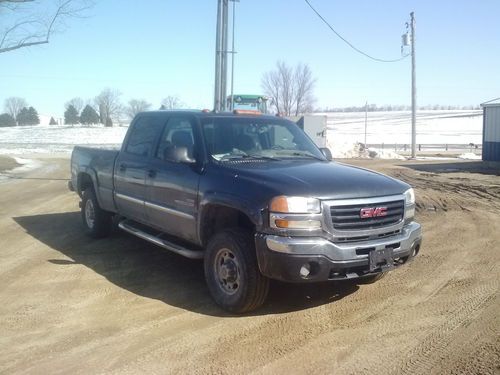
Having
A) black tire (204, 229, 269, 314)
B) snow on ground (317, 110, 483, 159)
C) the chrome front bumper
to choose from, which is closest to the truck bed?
black tire (204, 229, 269, 314)

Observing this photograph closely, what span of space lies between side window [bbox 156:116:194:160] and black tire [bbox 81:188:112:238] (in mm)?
2224

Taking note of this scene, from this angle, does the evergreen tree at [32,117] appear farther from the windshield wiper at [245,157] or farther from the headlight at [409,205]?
the headlight at [409,205]

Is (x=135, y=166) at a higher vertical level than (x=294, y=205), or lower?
higher

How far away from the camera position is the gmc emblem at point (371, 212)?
4.70 meters

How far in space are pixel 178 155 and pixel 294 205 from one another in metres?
1.51

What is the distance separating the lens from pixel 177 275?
6246mm

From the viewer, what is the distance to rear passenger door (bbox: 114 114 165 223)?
6457 millimetres

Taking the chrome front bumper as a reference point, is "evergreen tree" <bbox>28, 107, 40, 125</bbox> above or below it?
above

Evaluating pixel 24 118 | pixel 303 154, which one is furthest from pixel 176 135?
pixel 24 118

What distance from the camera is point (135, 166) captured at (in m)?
6.60

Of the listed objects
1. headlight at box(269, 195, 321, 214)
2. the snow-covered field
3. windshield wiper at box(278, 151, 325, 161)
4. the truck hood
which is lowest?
headlight at box(269, 195, 321, 214)

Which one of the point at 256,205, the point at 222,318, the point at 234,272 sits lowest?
the point at 222,318

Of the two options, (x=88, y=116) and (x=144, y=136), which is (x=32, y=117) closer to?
(x=88, y=116)

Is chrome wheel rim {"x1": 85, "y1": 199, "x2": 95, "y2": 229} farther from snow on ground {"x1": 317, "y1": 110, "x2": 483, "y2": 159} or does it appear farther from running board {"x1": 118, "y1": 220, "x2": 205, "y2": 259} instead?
snow on ground {"x1": 317, "y1": 110, "x2": 483, "y2": 159}
